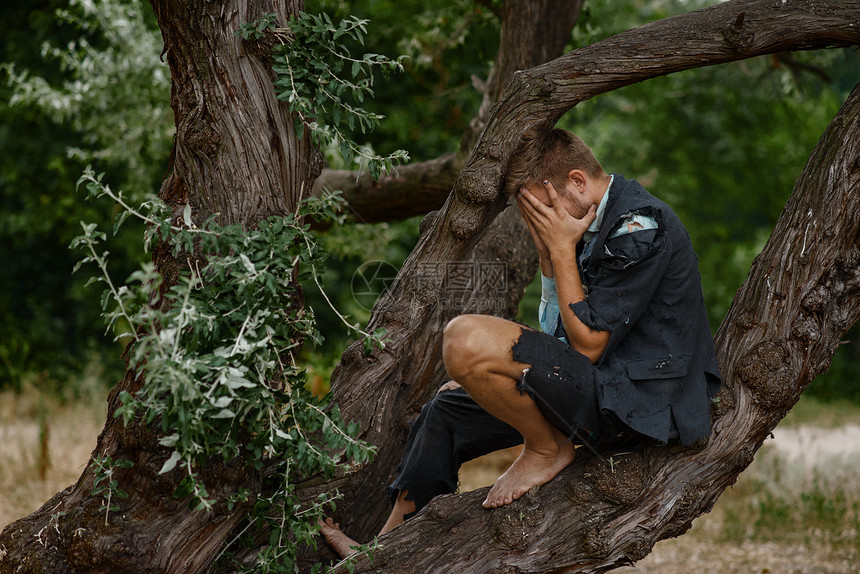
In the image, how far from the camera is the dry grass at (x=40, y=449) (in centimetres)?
578

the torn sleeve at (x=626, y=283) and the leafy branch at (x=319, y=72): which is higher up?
the leafy branch at (x=319, y=72)

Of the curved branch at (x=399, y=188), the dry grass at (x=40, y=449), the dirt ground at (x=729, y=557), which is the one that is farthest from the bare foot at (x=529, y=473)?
the dry grass at (x=40, y=449)

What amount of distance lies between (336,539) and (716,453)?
4.79 feet

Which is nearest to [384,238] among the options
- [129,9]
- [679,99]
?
[129,9]

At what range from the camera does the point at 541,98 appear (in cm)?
291

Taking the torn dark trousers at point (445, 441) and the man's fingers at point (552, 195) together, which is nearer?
the man's fingers at point (552, 195)

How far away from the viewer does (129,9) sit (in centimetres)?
691

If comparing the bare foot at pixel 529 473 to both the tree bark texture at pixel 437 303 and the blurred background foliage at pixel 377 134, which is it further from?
the blurred background foliage at pixel 377 134

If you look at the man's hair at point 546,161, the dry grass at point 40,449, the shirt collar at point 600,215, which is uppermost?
the man's hair at point 546,161

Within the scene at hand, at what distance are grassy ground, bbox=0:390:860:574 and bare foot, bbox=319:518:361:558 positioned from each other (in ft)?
3.62

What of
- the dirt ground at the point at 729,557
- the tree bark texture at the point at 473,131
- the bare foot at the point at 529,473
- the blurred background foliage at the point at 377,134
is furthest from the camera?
the blurred background foliage at the point at 377,134

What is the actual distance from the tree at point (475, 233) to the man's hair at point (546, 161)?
58 mm

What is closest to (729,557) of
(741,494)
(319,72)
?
(741,494)

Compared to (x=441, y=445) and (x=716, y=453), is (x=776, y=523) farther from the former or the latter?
(x=441, y=445)
